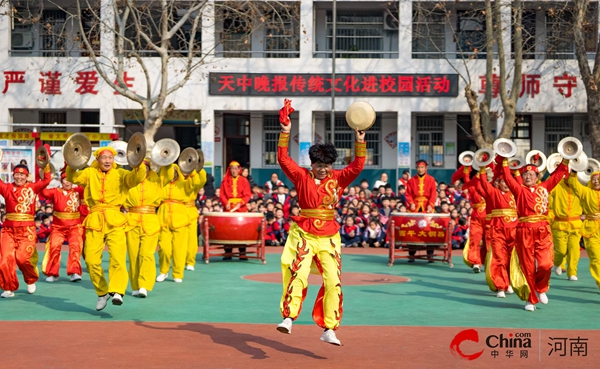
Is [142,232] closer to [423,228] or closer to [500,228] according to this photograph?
[500,228]

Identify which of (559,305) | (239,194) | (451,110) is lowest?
(559,305)

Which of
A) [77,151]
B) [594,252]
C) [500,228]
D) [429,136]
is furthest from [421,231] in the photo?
[429,136]

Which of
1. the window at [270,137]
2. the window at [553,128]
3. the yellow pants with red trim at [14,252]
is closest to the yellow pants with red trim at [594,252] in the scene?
the yellow pants with red trim at [14,252]

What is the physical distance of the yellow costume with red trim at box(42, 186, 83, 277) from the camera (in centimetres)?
1419

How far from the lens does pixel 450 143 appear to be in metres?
31.2

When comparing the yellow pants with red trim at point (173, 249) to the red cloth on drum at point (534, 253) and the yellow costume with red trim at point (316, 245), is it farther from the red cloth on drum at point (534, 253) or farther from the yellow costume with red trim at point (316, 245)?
the yellow costume with red trim at point (316, 245)

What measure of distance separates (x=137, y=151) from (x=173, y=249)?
4300 mm

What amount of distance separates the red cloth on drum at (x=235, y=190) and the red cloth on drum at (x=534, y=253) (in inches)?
296

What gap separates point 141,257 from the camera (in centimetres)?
1245

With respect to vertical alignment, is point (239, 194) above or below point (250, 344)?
above

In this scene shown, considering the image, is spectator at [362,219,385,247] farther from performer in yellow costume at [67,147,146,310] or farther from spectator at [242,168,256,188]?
performer in yellow costume at [67,147,146,310]

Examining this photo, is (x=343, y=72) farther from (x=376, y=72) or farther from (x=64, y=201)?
(x=64, y=201)

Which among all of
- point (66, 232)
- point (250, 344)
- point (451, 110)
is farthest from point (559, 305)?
point (451, 110)

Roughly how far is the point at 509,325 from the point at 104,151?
5040 millimetres
